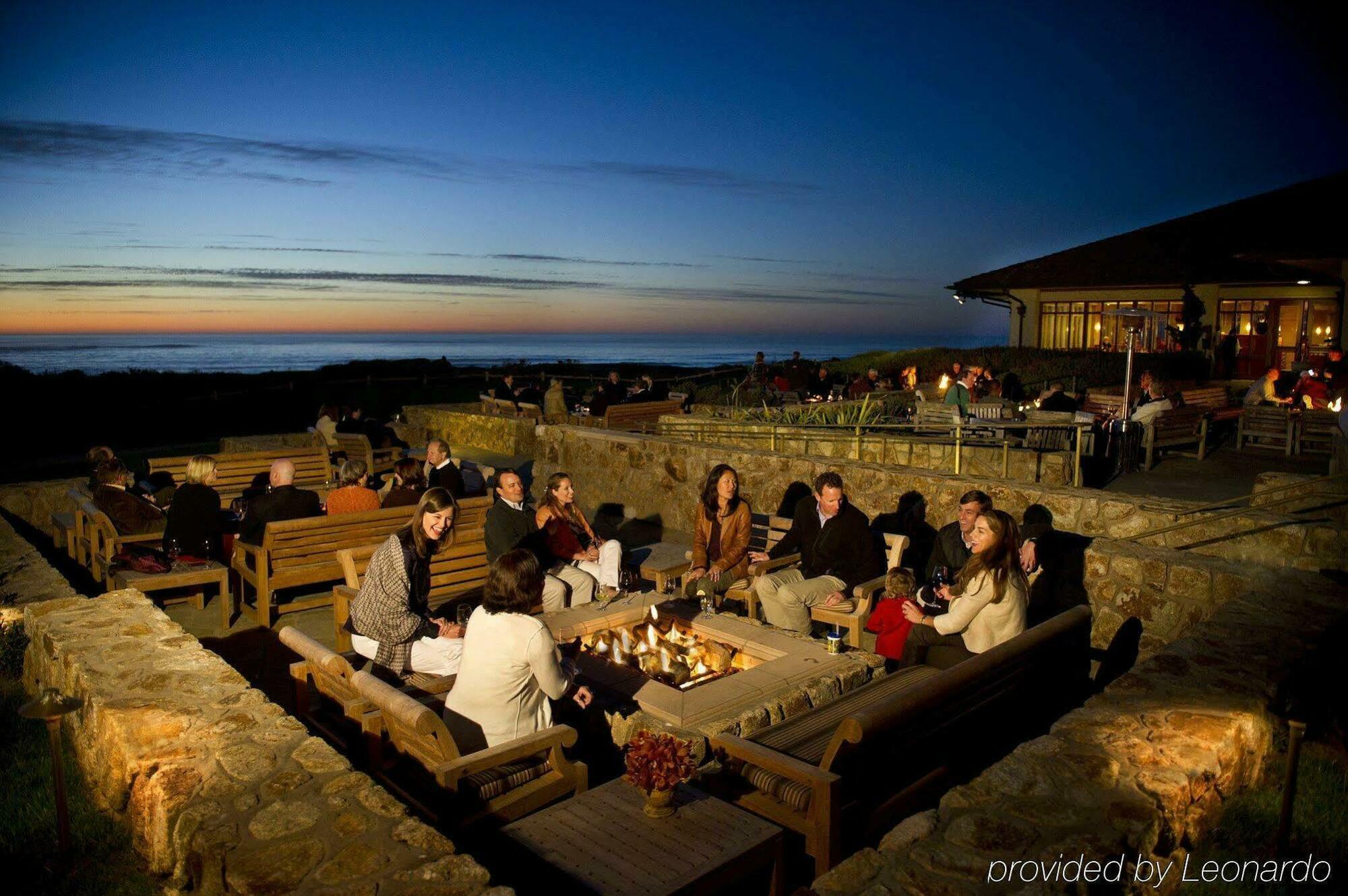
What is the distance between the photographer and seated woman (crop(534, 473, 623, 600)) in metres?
6.62

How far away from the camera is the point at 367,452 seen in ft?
38.0

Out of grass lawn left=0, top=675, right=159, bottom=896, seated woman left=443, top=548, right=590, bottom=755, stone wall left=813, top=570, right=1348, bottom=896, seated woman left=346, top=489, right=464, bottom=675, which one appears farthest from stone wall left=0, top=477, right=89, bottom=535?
stone wall left=813, top=570, right=1348, bottom=896

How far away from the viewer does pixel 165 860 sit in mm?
3098

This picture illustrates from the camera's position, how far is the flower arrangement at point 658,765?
10.3 ft

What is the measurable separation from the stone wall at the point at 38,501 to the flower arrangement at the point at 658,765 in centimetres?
854

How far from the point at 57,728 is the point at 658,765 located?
232 centimetres

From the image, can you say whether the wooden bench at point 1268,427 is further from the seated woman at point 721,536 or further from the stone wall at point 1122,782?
the seated woman at point 721,536

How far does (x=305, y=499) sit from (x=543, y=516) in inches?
77.9

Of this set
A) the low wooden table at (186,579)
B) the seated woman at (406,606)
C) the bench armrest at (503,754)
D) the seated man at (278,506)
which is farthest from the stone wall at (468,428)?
the bench armrest at (503,754)

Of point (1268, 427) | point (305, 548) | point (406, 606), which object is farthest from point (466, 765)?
point (1268, 427)

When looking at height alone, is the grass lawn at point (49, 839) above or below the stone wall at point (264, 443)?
below

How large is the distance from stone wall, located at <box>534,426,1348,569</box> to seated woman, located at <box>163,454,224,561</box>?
4.91 meters

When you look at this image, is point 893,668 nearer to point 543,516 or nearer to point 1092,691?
point 1092,691

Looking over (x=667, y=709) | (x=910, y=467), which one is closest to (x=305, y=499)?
(x=667, y=709)
